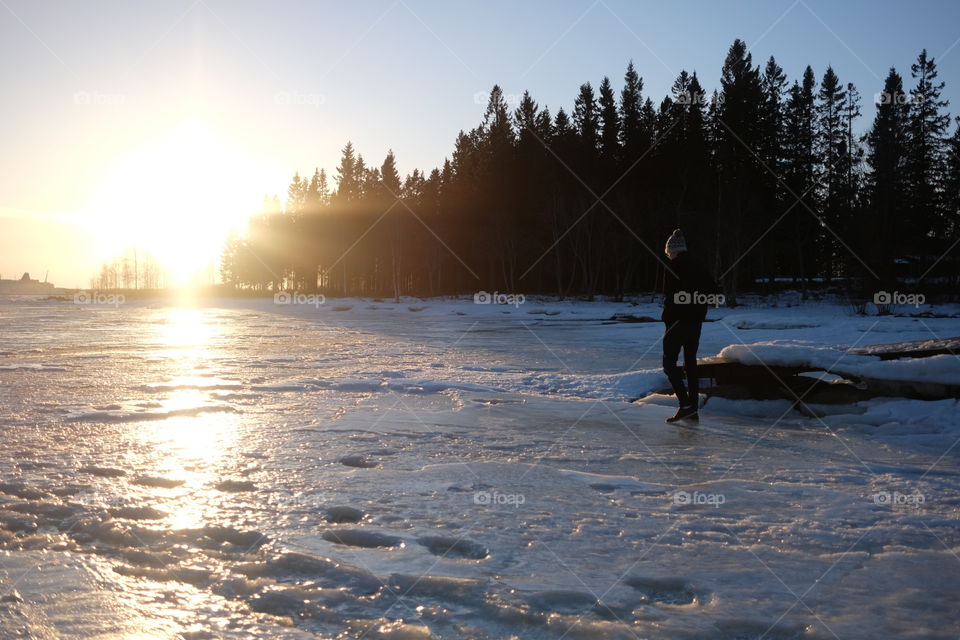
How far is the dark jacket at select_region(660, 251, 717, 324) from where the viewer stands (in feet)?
22.6

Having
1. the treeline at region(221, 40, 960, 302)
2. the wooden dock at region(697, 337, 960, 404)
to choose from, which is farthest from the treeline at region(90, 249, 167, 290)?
the wooden dock at region(697, 337, 960, 404)

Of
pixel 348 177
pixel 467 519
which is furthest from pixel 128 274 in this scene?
pixel 467 519

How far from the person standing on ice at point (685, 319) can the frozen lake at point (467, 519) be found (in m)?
0.41

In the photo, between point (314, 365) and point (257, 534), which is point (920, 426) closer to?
point (257, 534)

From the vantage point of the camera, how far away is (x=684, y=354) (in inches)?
276

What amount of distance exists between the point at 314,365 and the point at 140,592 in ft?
29.4

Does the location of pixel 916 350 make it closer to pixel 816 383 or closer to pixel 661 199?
pixel 816 383

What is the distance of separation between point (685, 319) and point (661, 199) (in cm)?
4176

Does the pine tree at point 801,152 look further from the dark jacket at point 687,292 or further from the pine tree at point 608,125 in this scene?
the dark jacket at point 687,292

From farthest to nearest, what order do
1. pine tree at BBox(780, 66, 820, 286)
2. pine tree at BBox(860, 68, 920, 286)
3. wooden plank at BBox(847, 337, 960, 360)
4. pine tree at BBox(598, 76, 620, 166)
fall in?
pine tree at BBox(598, 76, 620, 166) → pine tree at BBox(780, 66, 820, 286) → pine tree at BBox(860, 68, 920, 286) → wooden plank at BBox(847, 337, 960, 360)

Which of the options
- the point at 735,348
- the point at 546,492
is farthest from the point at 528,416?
the point at 735,348

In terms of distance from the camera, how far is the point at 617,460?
514 centimetres

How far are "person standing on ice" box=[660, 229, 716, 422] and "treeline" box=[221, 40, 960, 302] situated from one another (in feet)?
99.9

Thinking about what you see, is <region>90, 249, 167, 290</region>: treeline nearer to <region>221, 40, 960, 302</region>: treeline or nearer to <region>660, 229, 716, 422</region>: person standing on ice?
<region>221, 40, 960, 302</region>: treeline
